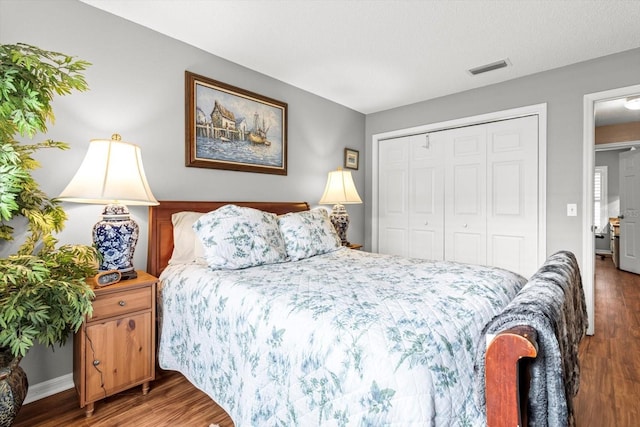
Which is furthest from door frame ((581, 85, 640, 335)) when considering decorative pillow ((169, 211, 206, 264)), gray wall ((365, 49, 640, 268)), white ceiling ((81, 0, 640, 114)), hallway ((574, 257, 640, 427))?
decorative pillow ((169, 211, 206, 264))

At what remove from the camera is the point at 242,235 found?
2.07 meters

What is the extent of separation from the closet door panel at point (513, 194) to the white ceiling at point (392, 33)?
1.86 ft

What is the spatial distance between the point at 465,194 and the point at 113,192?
128 inches

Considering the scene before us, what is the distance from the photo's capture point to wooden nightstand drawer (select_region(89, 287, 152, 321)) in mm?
1692

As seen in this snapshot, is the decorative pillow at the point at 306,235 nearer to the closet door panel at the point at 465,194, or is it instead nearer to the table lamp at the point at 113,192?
the table lamp at the point at 113,192

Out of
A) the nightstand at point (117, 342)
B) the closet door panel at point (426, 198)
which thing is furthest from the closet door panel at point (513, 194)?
the nightstand at point (117, 342)

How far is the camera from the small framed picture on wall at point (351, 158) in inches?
156

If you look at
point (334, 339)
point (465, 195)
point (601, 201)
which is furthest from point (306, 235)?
point (601, 201)

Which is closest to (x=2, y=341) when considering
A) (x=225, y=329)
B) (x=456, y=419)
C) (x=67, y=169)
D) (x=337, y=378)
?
(x=225, y=329)

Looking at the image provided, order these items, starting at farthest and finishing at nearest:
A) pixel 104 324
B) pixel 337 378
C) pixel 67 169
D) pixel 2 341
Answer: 1. pixel 67 169
2. pixel 104 324
3. pixel 2 341
4. pixel 337 378

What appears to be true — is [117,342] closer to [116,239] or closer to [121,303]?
[121,303]

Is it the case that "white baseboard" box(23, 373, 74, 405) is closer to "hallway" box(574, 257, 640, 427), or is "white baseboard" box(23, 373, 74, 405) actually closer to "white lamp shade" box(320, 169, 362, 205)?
"white lamp shade" box(320, 169, 362, 205)

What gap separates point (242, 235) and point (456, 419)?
1515mm

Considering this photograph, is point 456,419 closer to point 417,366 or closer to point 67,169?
point 417,366
